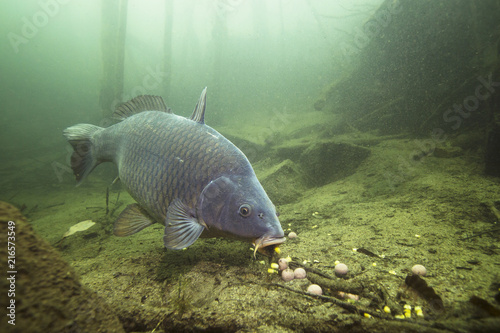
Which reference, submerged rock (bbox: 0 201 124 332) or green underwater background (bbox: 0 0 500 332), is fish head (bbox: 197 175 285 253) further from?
submerged rock (bbox: 0 201 124 332)

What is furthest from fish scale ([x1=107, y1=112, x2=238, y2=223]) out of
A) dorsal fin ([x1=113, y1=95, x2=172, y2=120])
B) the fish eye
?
the fish eye

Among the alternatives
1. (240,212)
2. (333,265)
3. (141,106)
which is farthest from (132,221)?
(333,265)

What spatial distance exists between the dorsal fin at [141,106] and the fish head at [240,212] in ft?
5.29

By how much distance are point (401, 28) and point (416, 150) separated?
7.04 meters

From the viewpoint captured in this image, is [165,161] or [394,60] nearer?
[165,161]

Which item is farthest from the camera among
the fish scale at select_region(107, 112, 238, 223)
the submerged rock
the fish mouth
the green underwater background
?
the fish scale at select_region(107, 112, 238, 223)

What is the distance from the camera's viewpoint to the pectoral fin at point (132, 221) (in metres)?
2.31

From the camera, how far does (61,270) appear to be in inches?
43.5

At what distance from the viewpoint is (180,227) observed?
180 centimetres

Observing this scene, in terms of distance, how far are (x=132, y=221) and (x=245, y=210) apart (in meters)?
1.52

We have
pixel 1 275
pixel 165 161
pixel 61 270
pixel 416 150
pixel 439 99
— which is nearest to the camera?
pixel 1 275

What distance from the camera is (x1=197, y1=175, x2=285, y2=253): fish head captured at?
5.50 ft

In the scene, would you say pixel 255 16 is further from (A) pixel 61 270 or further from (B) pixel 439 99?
(A) pixel 61 270

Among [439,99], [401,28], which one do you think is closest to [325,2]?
[401,28]
